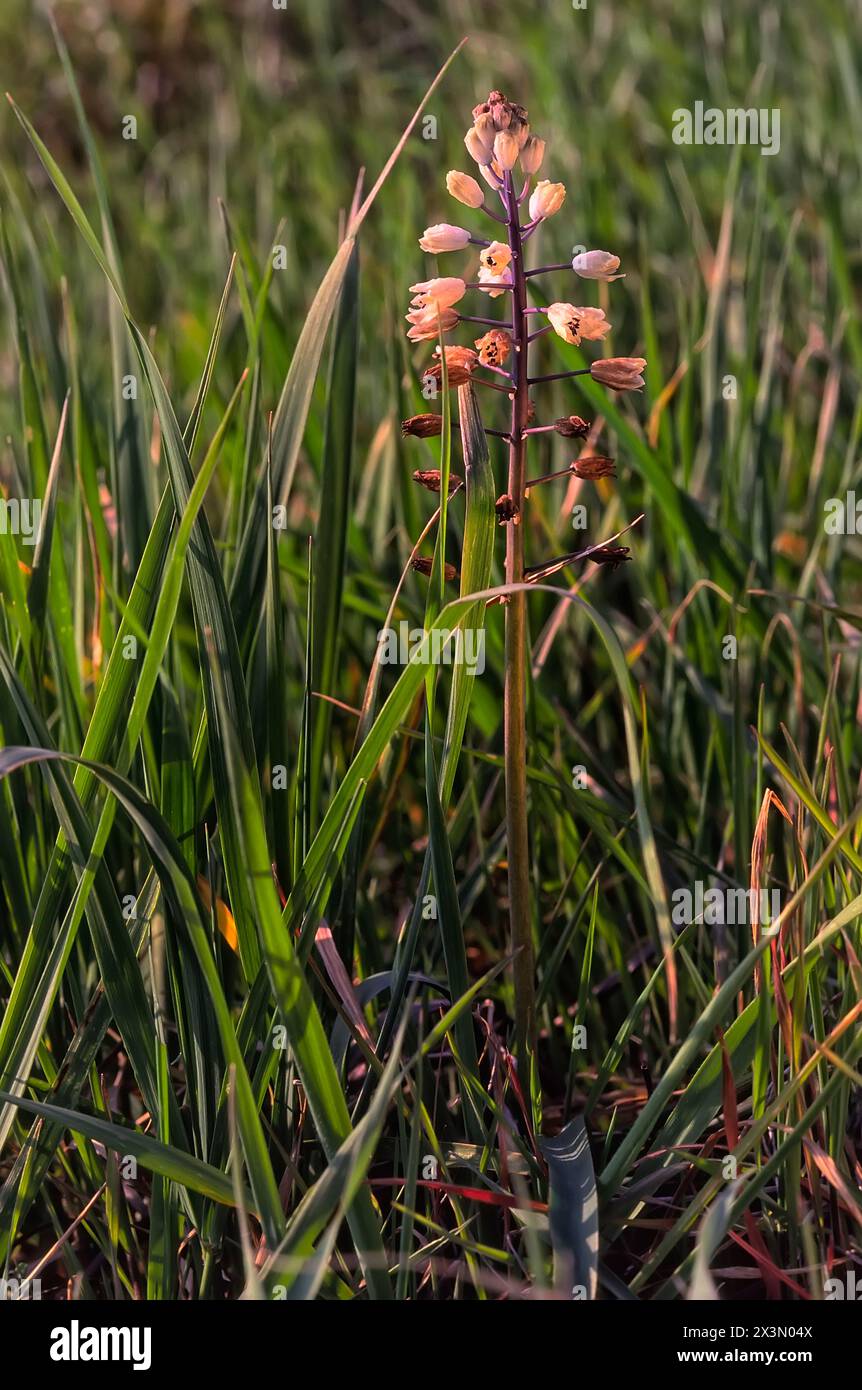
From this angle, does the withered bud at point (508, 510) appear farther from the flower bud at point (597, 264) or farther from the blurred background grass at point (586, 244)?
the blurred background grass at point (586, 244)

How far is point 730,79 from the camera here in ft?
10.5

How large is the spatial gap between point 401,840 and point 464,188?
810 mm

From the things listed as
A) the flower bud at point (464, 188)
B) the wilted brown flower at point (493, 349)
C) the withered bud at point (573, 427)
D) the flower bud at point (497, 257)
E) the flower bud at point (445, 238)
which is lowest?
the withered bud at point (573, 427)

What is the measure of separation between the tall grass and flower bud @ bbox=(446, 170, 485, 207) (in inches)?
3.8

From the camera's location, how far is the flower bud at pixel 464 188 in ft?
3.04

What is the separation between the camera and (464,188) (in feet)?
3.08

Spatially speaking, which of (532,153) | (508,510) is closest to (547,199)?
(532,153)

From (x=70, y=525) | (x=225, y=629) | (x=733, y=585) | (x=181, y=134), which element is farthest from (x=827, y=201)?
(x=181, y=134)

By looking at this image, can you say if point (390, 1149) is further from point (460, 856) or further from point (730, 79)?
point (730, 79)

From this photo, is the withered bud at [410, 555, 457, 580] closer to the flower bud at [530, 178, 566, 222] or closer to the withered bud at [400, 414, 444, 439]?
the withered bud at [400, 414, 444, 439]

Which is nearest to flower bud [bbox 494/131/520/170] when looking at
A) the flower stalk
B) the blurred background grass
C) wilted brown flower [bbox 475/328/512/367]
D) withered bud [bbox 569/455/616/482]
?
the flower stalk

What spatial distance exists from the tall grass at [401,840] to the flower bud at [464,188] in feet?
0.32

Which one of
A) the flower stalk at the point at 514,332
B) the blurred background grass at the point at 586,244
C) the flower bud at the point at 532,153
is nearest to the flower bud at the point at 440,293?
the flower stalk at the point at 514,332

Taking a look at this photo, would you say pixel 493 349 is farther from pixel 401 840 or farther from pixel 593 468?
pixel 401 840
